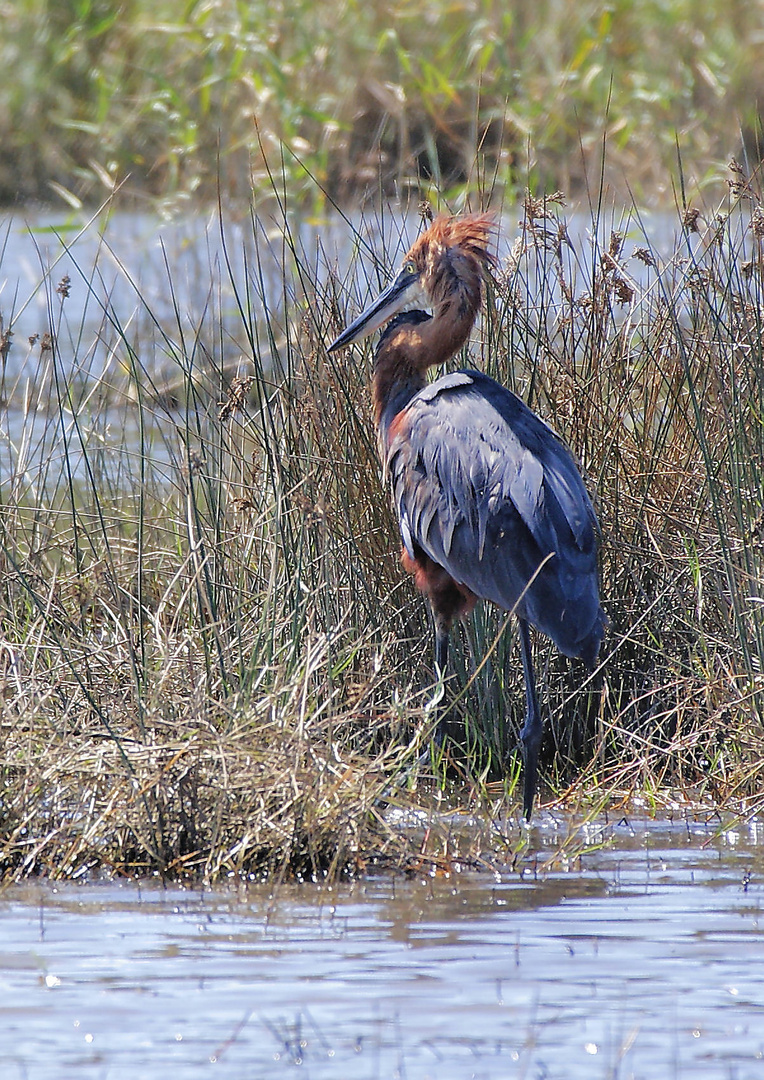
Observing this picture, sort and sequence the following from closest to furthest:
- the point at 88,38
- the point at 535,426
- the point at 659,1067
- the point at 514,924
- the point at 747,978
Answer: the point at 659,1067 → the point at 747,978 → the point at 514,924 → the point at 535,426 → the point at 88,38

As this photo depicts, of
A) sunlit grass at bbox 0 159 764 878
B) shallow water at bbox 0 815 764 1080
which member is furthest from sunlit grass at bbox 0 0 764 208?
shallow water at bbox 0 815 764 1080

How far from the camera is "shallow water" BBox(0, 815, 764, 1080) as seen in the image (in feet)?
10.3

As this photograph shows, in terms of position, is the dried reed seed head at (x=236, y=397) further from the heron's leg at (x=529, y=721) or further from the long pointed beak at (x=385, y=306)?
the heron's leg at (x=529, y=721)

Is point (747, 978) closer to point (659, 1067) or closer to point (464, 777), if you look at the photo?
point (659, 1067)

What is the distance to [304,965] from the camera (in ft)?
11.8

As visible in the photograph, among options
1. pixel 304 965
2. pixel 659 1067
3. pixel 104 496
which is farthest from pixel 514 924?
pixel 104 496

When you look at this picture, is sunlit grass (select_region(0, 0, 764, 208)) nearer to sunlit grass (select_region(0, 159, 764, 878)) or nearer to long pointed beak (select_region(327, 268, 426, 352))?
long pointed beak (select_region(327, 268, 426, 352))

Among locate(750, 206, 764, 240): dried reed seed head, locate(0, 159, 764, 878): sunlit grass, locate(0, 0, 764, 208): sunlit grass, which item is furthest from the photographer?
locate(0, 0, 764, 208): sunlit grass

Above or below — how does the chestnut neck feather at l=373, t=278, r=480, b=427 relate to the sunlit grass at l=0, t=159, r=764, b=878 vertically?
above

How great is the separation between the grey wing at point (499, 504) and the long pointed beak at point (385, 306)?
32cm

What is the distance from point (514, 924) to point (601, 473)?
183 centimetres

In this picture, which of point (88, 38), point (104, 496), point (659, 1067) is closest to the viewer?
point (659, 1067)

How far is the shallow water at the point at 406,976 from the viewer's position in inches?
123

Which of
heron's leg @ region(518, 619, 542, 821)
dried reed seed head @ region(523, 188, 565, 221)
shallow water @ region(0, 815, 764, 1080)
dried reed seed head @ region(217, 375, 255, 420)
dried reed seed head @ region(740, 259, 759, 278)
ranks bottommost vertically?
shallow water @ region(0, 815, 764, 1080)
